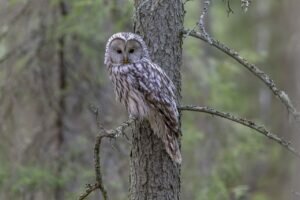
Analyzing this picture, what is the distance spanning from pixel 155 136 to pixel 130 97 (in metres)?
0.35

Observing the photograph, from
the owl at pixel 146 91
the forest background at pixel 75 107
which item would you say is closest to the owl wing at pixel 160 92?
the owl at pixel 146 91

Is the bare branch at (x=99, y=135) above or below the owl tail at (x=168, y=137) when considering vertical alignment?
below

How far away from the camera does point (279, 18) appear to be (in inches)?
771

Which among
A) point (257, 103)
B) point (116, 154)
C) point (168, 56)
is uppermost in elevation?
point (257, 103)

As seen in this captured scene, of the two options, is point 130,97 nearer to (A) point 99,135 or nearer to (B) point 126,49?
(B) point 126,49

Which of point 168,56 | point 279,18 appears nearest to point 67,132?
point 168,56

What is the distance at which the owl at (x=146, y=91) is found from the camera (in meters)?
5.84

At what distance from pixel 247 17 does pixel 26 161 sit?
38.6ft

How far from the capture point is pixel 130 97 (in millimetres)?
6062

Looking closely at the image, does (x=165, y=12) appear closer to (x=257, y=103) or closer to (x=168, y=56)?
(x=168, y=56)

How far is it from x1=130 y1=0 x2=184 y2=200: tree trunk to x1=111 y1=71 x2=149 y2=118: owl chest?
0.14 meters

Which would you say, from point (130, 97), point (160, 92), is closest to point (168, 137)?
point (160, 92)

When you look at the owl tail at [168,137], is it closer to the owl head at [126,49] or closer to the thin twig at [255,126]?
the thin twig at [255,126]

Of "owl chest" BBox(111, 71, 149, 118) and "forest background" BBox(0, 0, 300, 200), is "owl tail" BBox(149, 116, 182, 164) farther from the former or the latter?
"forest background" BBox(0, 0, 300, 200)
